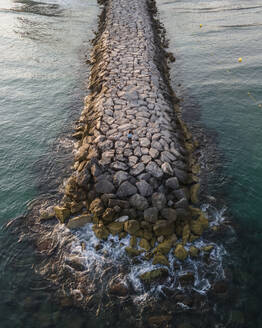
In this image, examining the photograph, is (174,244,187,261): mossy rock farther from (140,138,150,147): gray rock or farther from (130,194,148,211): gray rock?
(140,138,150,147): gray rock

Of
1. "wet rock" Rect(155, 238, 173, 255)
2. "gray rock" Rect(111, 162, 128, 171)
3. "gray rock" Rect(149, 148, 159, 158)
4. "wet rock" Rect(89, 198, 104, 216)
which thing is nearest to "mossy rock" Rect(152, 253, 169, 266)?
"wet rock" Rect(155, 238, 173, 255)

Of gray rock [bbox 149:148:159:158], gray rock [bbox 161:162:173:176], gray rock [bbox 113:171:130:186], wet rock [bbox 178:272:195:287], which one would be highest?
gray rock [bbox 149:148:159:158]

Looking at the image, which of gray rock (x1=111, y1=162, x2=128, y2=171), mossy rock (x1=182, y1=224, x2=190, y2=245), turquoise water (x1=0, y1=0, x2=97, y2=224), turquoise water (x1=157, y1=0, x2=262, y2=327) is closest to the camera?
turquoise water (x1=157, y1=0, x2=262, y2=327)

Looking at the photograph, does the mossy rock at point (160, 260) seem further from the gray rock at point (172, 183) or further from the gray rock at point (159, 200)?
the gray rock at point (172, 183)

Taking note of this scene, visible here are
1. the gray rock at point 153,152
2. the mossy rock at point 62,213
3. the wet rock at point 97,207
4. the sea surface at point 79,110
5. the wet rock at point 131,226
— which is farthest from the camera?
the gray rock at point 153,152

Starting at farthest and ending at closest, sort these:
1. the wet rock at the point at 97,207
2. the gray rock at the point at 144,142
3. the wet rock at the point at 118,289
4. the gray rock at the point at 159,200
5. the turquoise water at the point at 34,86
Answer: the turquoise water at the point at 34,86
the gray rock at the point at 144,142
the wet rock at the point at 97,207
the gray rock at the point at 159,200
the wet rock at the point at 118,289

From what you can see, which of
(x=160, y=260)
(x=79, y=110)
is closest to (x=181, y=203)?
(x=160, y=260)

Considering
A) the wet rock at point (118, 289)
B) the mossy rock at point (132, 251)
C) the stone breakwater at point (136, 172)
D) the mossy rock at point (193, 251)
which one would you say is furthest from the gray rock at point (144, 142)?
the wet rock at point (118, 289)
